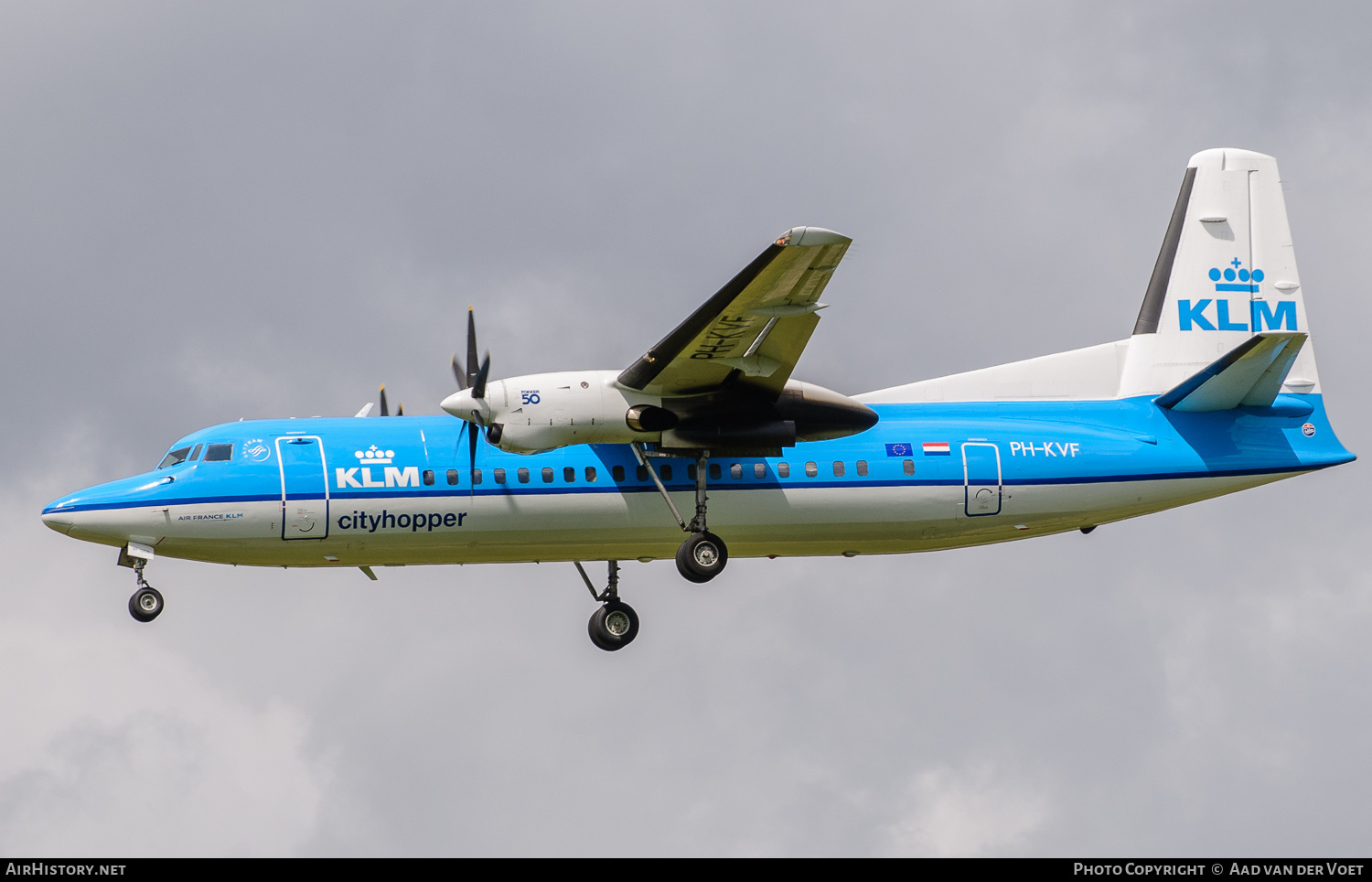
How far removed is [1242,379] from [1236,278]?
3.00 metres

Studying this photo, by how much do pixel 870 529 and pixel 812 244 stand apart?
620 cm

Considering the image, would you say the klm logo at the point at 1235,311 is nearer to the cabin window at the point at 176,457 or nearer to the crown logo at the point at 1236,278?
the crown logo at the point at 1236,278

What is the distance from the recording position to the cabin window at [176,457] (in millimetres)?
24047

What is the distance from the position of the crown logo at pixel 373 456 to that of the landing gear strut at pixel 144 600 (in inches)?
131

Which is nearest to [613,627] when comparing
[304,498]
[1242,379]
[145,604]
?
[304,498]

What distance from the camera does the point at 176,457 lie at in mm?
24094

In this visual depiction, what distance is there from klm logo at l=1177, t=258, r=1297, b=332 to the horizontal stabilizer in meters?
1.63

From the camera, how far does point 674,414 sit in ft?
76.9

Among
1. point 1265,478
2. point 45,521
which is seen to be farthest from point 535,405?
point 1265,478

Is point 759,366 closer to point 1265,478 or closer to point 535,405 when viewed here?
point 535,405

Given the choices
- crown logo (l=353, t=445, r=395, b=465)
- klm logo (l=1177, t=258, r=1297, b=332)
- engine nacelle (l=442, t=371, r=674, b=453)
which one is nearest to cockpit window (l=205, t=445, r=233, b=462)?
crown logo (l=353, t=445, r=395, b=465)

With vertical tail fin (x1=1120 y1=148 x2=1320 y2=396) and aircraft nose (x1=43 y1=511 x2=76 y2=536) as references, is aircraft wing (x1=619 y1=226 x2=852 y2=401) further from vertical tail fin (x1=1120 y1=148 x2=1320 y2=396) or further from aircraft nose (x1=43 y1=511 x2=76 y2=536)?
aircraft nose (x1=43 y1=511 x2=76 y2=536)

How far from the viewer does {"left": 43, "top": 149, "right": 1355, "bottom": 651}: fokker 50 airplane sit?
2295 cm

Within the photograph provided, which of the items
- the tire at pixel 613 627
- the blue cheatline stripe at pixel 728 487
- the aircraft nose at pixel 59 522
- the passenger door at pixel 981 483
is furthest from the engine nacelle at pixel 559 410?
the aircraft nose at pixel 59 522
